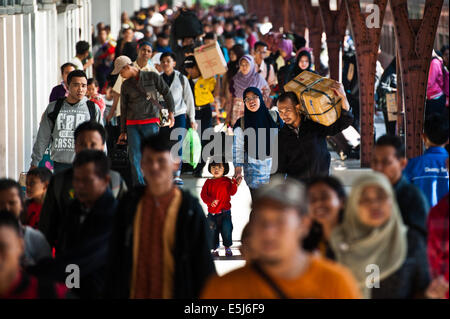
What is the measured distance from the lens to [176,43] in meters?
21.0

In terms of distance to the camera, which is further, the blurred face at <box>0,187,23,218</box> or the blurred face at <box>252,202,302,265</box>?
the blurred face at <box>0,187,23,218</box>

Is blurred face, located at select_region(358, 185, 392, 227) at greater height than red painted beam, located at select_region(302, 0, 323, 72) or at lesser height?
lesser

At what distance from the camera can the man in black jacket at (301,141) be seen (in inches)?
338

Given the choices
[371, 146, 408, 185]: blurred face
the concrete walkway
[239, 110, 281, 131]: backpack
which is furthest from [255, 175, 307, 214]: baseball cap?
[239, 110, 281, 131]: backpack

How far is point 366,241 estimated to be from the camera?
16.4 feet

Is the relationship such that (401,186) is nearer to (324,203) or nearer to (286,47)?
(324,203)

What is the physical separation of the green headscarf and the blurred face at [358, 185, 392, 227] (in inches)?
0.7

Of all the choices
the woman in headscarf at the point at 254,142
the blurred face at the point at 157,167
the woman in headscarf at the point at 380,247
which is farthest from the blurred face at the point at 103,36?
the woman in headscarf at the point at 380,247

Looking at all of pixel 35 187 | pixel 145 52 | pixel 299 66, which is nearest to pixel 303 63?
pixel 299 66

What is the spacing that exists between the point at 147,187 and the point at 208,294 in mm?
1131

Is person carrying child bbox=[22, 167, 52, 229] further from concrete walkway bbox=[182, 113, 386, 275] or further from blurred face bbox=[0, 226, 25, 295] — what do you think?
blurred face bbox=[0, 226, 25, 295]

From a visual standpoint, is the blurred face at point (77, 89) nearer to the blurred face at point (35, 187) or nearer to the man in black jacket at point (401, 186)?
the blurred face at point (35, 187)

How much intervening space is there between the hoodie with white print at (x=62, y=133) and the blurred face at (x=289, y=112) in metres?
1.69

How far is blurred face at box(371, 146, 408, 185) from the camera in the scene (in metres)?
5.91
